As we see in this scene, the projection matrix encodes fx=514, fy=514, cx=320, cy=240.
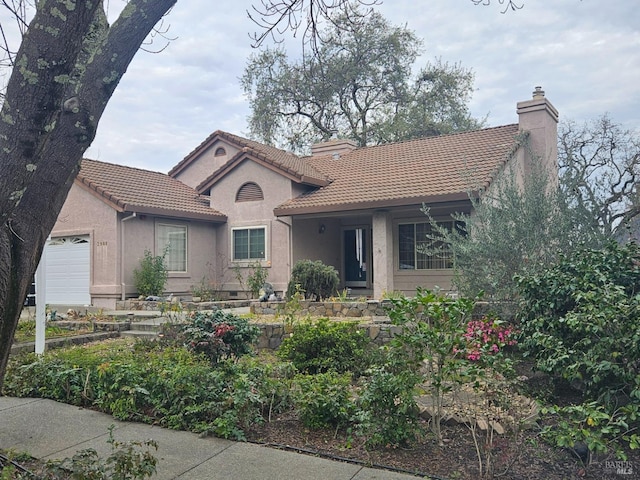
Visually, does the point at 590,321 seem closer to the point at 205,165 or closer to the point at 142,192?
the point at 142,192

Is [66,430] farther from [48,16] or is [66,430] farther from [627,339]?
[627,339]

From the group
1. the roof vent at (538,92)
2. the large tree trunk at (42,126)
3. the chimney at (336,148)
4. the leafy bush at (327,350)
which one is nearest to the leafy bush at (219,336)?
the leafy bush at (327,350)

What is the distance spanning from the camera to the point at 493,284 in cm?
714

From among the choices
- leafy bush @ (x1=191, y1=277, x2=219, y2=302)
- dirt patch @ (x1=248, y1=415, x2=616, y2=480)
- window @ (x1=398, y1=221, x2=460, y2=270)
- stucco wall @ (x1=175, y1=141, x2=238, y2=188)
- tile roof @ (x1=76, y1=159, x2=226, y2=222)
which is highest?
stucco wall @ (x1=175, y1=141, x2=238, y2=188)

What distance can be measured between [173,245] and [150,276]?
1740 millimetres

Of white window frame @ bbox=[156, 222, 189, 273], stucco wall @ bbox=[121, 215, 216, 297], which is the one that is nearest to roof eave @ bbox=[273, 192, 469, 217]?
stucco wall @ bbox=[121, 215, 216, 297]

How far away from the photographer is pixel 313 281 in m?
12.6

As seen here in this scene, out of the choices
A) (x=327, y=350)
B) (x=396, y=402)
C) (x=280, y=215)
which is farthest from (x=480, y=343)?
(x=280, y=215)

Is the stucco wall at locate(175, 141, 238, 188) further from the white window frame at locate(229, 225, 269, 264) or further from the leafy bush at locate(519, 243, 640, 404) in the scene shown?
the leafy bush at locate(519, 243, 640, 404)

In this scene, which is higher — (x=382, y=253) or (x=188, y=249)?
(x=188, y=249)

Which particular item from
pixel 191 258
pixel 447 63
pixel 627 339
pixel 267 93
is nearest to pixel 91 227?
pixel 191 258

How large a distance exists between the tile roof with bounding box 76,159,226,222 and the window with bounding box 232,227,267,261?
88 cm

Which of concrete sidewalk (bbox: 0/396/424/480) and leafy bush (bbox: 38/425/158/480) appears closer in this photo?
leafy bush (bbox: 38/425/158/480)

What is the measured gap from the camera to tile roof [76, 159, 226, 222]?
15.2 meters
